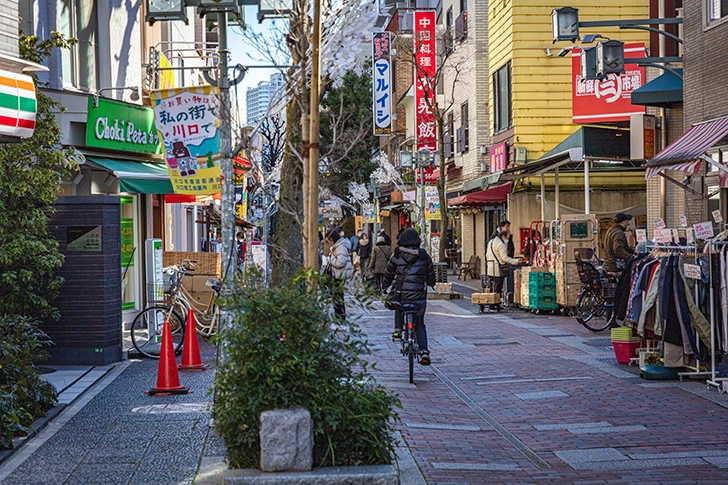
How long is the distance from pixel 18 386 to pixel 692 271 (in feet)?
23.9

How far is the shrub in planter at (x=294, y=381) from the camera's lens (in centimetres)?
629

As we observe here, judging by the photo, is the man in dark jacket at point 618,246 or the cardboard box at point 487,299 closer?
the man in dark jacket at point 618,246

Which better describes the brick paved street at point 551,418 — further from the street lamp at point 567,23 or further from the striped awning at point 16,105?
the street lamp at point 567,23

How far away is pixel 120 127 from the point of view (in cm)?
1875

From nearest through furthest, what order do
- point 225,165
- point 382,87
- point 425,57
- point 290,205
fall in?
point 225,165
point 290,205
point 425,57
point 382,87

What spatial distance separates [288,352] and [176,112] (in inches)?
222

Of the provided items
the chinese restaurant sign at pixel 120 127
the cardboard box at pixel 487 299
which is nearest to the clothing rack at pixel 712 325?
the chinese restaurant sign at pixel 120 127

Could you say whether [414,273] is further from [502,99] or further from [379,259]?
[502,99]

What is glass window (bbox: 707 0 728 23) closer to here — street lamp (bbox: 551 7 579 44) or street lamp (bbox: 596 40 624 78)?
street lamp (bbox: 596 40 624 78)

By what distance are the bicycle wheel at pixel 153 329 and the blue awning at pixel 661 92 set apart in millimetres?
10423

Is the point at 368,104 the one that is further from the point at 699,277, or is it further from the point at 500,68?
the point at 699,277

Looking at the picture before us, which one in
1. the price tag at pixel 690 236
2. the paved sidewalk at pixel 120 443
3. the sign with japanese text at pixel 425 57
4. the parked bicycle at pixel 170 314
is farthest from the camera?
the sign with japanese text at pixel 425 57

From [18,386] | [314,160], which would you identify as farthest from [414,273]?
[314,160]

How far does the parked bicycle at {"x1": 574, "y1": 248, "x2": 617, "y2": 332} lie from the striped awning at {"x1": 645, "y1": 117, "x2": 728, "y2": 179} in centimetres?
351
